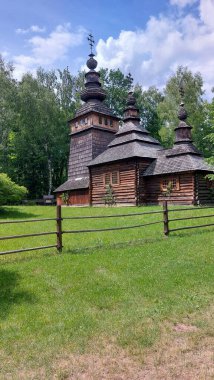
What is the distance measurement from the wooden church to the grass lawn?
42.8 feet

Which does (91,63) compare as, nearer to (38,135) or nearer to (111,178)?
(38,135)

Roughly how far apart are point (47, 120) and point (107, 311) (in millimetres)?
37749

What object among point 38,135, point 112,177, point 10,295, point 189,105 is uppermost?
point 189,105

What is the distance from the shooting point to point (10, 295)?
21.9ft

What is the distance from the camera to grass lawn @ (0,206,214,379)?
14.7 ft

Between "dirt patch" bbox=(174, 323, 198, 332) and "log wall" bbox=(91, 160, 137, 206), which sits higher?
"log wall" bbox=(91, 160, 137, 206)

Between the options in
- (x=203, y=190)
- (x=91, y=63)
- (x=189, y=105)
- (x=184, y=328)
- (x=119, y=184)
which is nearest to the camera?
(x=184, y=328)

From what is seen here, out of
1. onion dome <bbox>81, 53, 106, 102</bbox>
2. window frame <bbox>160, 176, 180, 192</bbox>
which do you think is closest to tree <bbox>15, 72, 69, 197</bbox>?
onion dome <bbox>81, 53, 106, 102</bbox>

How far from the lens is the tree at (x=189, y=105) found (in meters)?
37.4

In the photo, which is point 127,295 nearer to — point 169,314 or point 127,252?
point 169,314

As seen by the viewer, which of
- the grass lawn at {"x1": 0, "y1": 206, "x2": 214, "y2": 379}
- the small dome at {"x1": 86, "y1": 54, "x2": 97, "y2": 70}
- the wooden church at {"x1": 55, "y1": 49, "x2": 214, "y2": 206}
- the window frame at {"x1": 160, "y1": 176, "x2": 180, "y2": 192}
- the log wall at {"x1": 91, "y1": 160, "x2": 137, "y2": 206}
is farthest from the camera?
the small dome at {"x1": 86, "y1": 54, "x2": 97, "y2": 70}

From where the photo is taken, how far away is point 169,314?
235 inches

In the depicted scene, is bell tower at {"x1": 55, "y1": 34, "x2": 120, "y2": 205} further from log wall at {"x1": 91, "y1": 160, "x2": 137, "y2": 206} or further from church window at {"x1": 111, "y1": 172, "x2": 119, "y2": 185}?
church window at {"x1": 111, "y1": 172, "x2": 119, "y2": 185}

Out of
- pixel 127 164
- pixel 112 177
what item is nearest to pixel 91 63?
pixel 112 177
